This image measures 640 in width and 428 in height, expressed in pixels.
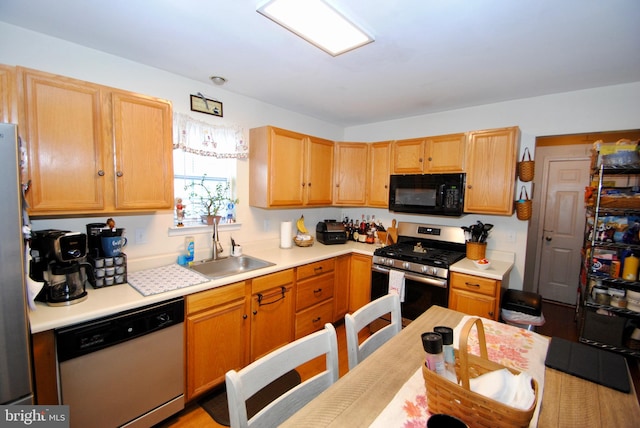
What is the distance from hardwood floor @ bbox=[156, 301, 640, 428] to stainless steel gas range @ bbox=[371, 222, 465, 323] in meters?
0.71

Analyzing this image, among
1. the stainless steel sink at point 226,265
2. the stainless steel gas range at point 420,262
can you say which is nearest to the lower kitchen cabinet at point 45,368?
the stainless steel sink at point 226,265

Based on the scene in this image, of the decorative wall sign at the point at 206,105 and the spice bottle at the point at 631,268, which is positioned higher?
the decorative wall sign at the point at 206,105

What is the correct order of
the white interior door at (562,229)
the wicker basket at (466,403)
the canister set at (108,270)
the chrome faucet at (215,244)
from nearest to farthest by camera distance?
the wicker basket at (466,403) < the canister set at (108,270) < the chrome faucet at (215,244) < the white interior door at (562,229)

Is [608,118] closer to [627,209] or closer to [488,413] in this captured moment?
[627,209]

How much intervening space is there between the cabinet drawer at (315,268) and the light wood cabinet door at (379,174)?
2.97 feet

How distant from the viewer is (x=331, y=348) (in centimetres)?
116

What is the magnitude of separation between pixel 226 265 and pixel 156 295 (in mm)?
891

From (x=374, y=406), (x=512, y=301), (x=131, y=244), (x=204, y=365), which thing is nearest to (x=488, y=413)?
(x=374, y=406)

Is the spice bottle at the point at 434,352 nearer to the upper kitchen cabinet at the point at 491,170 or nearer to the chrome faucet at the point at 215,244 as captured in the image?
the chrome faucet at the point at 215,244

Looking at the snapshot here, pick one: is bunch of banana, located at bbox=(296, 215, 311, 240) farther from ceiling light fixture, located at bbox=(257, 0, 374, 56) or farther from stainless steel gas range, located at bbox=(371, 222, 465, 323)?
ceiling light fixture, located at bbox=(257, 0, 374, 56)

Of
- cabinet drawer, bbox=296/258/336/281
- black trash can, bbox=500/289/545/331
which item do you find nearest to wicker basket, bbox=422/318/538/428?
cabinet drawer, bbox=296/258/336/281

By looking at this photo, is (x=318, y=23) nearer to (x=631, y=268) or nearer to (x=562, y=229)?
(x=631, y=268)

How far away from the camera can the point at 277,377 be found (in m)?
0.98

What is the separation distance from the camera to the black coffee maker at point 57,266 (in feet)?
4.84
